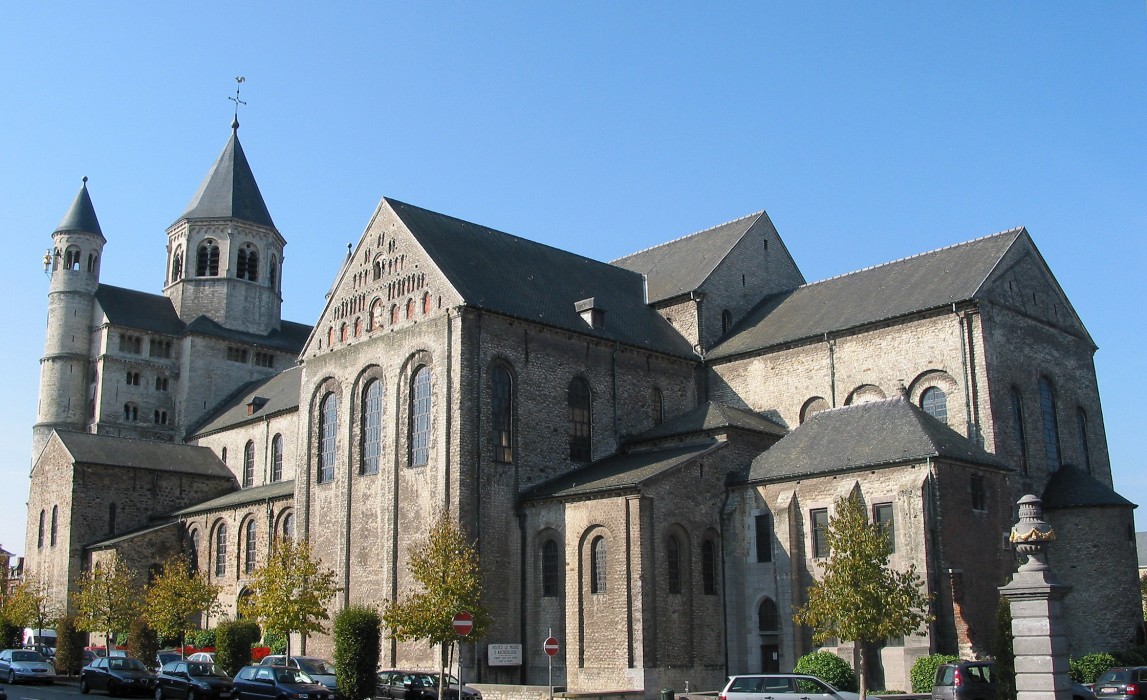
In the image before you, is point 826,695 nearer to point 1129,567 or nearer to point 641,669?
point 641,669

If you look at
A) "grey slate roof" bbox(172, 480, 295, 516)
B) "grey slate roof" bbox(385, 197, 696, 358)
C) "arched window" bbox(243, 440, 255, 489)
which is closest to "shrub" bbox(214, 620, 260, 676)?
"grey slate roof" bbox(172, 480, 295, 516)

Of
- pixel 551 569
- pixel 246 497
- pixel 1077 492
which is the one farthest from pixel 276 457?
pixel 1077 492

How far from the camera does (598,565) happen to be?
3488cm

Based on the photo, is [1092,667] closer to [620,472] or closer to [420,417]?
[620,472]

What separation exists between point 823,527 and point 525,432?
10.7m

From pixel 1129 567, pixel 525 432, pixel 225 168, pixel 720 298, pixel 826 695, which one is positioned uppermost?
pixel 225 168

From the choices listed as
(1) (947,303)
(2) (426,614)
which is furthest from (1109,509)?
(2) (426,614)

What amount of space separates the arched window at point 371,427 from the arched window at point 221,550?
51.3 feet

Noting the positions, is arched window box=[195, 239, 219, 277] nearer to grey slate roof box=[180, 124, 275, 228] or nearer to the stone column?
grey slate roof box=[180, 124, 275, 228]

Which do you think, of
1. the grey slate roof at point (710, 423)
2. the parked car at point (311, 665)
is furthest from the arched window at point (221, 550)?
the grey slate roof at point (710, 423)

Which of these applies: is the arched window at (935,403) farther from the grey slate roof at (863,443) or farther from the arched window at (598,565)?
the arched window at (598,565)

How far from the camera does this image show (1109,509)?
3628 centimetres

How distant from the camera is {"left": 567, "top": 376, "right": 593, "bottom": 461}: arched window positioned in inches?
1572

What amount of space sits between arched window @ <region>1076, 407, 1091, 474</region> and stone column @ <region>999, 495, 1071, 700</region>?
2600 cm
